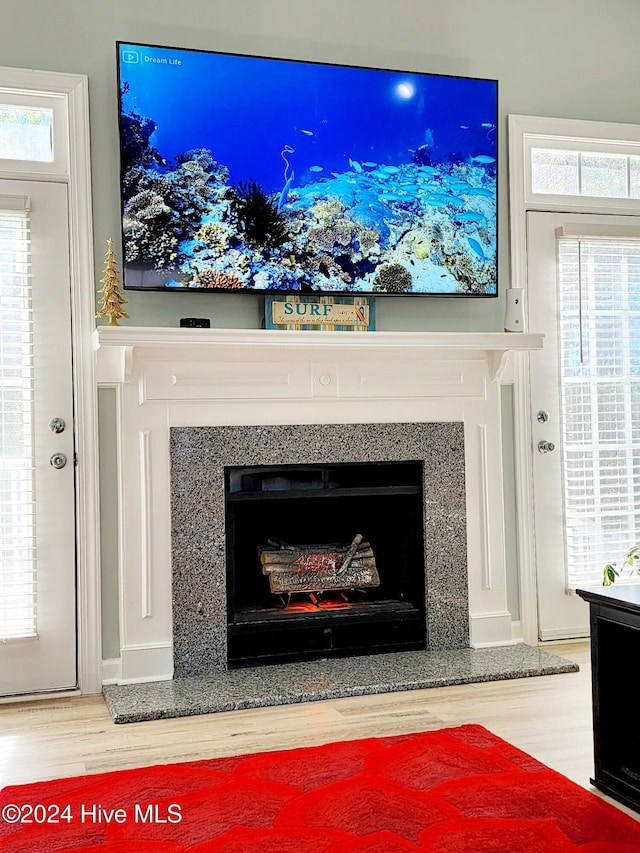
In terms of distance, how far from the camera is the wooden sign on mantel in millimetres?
3740

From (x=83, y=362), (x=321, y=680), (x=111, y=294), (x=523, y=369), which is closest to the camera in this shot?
(x=111, y=294)

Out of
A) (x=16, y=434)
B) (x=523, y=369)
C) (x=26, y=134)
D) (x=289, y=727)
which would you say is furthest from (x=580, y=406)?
(x=26, y=134)

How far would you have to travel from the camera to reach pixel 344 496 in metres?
3.88

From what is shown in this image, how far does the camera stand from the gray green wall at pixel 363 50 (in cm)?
361

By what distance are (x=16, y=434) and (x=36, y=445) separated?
0.29ft

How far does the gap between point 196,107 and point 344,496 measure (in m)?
1.73

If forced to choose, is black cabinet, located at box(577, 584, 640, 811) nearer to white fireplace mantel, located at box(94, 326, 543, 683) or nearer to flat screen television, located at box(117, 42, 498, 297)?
white fireplace mantel, located at box(94, 326, 543, 683)

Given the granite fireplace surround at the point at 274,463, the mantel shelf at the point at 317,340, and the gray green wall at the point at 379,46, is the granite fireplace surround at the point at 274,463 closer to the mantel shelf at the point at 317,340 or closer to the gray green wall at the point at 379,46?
the mantel shelf at the point at 317,340

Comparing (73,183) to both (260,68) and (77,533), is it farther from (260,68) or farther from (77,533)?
(77,533)

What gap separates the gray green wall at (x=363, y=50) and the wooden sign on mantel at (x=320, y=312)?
0.09 m

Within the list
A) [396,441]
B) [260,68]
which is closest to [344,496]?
[396,441]

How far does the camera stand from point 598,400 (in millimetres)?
4254
